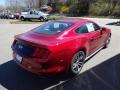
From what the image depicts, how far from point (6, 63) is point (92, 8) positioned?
43.1 metres

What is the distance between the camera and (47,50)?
207 inches

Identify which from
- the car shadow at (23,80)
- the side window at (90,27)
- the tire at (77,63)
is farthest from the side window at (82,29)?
the car shadow at (23,80)

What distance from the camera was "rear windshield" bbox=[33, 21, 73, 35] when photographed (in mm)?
6340

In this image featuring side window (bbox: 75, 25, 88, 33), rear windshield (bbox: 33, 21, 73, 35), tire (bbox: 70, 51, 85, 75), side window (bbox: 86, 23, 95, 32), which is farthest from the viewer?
side window (bbox: 86, 23, 95, 32)

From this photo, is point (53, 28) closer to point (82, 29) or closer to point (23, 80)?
point (82, 29)

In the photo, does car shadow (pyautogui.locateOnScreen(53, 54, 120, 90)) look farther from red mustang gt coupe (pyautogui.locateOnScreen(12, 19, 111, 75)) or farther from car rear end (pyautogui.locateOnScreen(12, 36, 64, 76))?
car rear end (pyautogui.locateOnScreen(12, 36, 64, 76))

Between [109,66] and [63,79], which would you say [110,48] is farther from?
[63,79]

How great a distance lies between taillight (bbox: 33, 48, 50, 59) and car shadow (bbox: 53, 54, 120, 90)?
2.72 ft

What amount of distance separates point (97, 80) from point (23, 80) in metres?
1.94

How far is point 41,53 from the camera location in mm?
5262

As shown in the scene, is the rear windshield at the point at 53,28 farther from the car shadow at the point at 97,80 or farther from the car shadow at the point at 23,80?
the car shadow at the point at 97,80

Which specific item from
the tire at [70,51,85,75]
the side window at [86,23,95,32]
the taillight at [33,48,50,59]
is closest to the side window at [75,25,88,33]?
the side window at [86,23,95,32]

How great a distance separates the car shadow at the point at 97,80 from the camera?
17.9ft

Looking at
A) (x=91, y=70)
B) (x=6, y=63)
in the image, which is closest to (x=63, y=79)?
(x=91, y=70)
